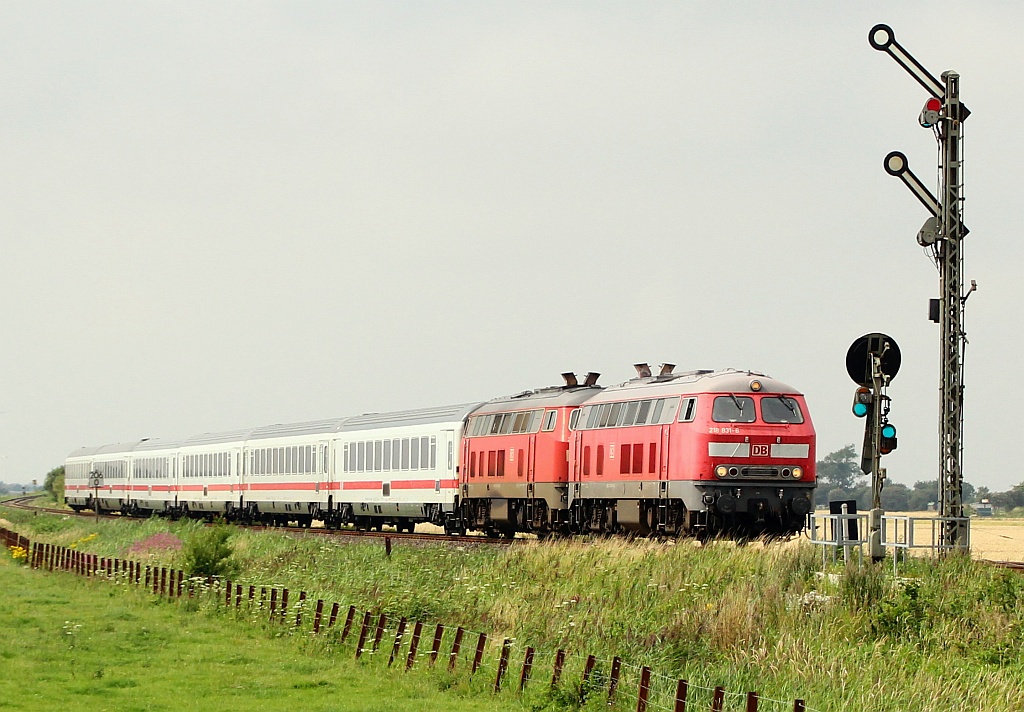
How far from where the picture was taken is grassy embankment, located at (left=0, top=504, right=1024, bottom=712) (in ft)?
64.3

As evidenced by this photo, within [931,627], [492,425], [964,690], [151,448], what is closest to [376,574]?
[492,425]

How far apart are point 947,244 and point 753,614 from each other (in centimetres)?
934

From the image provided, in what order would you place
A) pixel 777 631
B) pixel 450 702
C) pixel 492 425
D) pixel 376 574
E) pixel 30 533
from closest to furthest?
pixel 450 702 < pixel 777 631 < pixel 376 574 < pixel 492 425 < pixel 30 533

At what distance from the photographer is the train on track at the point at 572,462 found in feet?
108

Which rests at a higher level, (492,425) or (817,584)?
(492,425)

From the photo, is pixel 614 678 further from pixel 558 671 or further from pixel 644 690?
pixel 558 671

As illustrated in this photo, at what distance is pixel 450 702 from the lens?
20641 millimetres

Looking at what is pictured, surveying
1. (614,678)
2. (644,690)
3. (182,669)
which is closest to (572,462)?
(182,669)

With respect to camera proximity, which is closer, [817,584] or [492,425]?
[817,584]

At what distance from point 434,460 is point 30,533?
35858mm

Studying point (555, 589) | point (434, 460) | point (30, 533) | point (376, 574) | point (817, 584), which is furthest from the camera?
point (30, 533)

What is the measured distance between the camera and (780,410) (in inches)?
1323

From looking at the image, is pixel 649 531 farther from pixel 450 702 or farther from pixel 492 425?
pixel 450 702

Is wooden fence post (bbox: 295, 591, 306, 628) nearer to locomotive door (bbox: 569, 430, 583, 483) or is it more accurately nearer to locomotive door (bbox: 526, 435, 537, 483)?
locomotive door (bbox: 569, 430, 583, 483)
